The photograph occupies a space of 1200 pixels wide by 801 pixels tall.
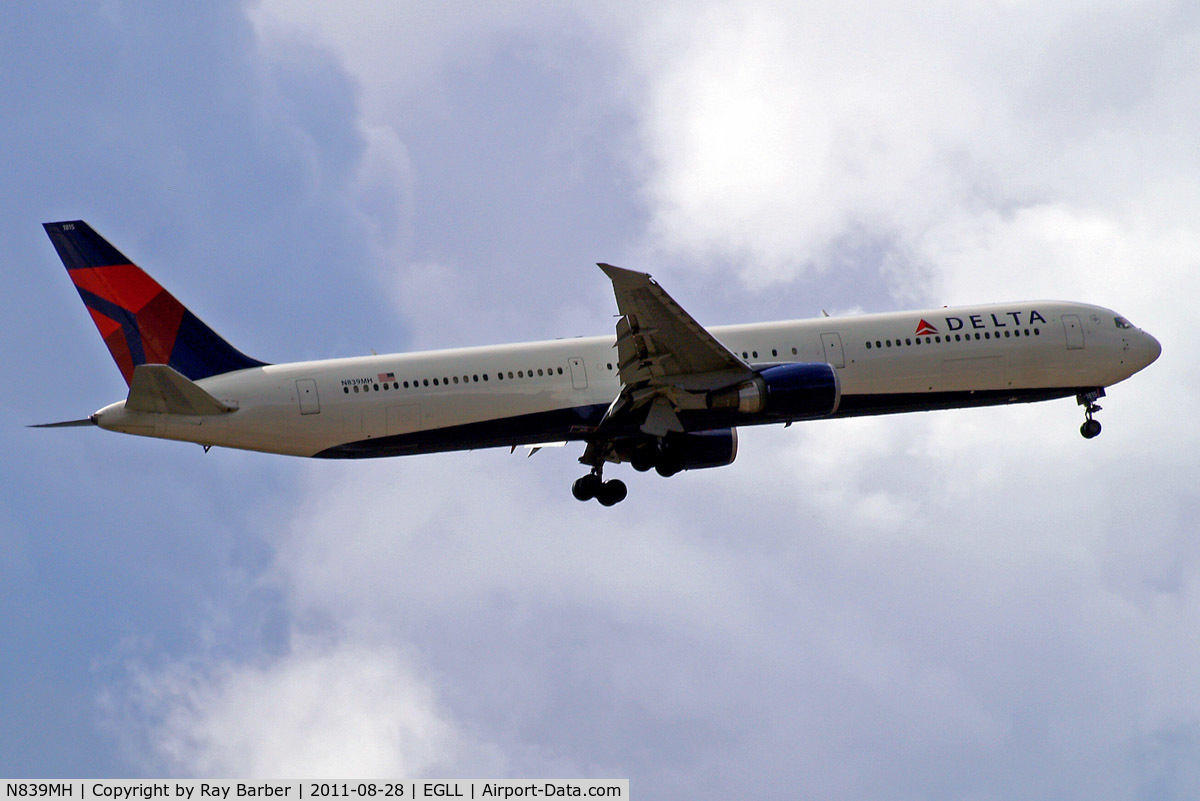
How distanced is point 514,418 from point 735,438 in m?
9.67

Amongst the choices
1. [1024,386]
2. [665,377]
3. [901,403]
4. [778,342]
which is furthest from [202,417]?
[1024,386]

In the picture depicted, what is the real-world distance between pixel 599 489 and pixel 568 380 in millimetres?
6359

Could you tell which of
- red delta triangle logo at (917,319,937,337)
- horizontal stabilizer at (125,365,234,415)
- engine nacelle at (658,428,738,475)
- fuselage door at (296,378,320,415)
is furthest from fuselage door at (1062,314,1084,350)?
horizontal stabilizer at (125,365,234,415)

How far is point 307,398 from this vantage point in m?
41.7

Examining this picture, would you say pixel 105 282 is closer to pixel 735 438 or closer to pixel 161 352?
pixel 161 352

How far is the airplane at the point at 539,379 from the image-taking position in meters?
41.2

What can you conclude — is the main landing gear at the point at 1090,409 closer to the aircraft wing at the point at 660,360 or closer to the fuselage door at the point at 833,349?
the fuselage door at the point at 833,349

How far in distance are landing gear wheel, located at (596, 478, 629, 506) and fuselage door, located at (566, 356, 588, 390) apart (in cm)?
599

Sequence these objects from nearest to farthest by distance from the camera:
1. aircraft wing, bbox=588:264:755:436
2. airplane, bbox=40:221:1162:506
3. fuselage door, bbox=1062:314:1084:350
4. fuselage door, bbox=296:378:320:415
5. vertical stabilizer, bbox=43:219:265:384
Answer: aircraft wing, bbox=588:264:755:436 → airplane, bbox=40:221:1162:506 → fuselage door, bbox=296:378:320:415 → vertical stabilizer, bbox=43:219:265:384 → fuselage door, bbox=1062:314:1084:350

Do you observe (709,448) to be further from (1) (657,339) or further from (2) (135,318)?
(2) (135,318)

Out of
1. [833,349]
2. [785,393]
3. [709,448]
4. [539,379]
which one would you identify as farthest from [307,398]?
[833,349]

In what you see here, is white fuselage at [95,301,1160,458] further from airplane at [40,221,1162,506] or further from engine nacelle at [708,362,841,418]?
engine nacelle at [708,362,841,418]

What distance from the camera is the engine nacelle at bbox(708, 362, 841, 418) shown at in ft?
139

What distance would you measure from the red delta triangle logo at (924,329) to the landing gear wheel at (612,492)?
1077 centimetres
